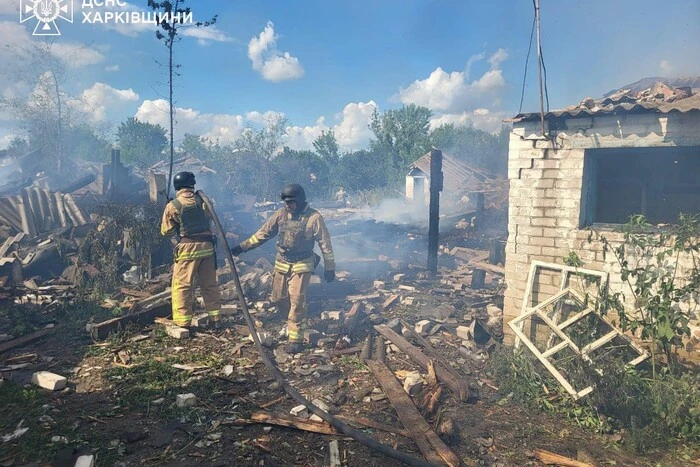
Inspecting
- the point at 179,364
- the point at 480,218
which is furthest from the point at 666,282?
the point at 480,218

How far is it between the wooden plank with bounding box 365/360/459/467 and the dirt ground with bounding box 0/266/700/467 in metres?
0.10

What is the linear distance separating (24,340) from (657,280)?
28.7 feet

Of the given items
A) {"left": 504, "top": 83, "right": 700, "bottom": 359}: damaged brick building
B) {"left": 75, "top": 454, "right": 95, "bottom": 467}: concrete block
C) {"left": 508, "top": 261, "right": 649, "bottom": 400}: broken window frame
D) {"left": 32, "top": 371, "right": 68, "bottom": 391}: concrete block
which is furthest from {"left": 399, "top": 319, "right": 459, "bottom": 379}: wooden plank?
{"left": 32, "top": 371, "right": 68, "bottom": 391}: concrete block

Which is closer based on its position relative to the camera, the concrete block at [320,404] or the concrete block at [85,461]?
the concrete block at [85,461]

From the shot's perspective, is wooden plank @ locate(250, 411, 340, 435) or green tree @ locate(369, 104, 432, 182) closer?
wooden plank @ locate(250, 411, 340, 435)

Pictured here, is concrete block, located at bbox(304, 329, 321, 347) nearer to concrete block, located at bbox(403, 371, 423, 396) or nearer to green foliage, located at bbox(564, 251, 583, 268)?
concrete block, located at bbox(403, 371, 423, 396)

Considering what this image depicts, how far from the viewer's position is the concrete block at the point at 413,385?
15.8 feet

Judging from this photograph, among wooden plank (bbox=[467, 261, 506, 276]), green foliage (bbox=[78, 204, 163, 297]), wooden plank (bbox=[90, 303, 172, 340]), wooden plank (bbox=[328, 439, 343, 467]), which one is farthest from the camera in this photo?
wooden plank (bbox=[467, 261, 506, 276])

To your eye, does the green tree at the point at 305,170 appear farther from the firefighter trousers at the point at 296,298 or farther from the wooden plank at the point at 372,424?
the wooden plank at the point at 372,424

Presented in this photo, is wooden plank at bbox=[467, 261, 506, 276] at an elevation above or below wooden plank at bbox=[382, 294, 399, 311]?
above

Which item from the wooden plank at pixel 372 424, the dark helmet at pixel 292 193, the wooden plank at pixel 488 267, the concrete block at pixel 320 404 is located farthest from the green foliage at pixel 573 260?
the wooden plank at pixel 488 267

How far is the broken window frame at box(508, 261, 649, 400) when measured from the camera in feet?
15.8

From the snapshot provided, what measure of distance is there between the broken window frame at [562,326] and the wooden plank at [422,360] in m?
1.06

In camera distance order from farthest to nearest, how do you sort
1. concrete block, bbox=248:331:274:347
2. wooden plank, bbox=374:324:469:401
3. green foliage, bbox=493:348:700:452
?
concrete block, bbox=248:331:274:347 → wooden plank, bbox=374:324:469:401 → green foliage, bbox=493:348:700:452
